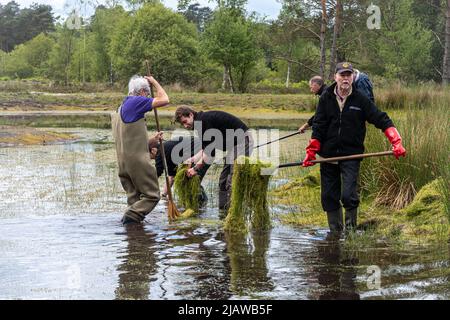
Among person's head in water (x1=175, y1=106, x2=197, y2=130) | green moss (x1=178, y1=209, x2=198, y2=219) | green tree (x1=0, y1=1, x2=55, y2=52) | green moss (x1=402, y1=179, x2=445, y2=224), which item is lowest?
green moss (x1=178, y1=209, x2=198, y2=219)

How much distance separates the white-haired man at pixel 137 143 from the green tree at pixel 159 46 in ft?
129

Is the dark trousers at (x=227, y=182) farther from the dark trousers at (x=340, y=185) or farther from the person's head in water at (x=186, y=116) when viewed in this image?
the dark trousers at (x=340, y=185)

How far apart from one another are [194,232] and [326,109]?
2.14m

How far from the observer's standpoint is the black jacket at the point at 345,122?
808cm

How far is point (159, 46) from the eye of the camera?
48.8 meters

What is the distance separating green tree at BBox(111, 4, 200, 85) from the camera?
49.0 m

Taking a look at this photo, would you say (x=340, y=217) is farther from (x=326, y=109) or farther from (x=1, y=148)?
(x=1, y=148)

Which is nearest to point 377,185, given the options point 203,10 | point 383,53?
point 383,53

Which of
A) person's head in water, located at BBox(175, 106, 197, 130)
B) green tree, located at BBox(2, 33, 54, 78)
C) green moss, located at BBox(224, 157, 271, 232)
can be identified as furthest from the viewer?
green tree, located at BBox(2, 33, 54, 78)

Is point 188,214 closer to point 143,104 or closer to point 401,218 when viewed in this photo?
point 143,104

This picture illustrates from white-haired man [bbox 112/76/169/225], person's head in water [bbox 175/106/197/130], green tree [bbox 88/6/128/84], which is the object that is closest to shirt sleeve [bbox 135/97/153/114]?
white-haired man [bbox 112/76/169/225]

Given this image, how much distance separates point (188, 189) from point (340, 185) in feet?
9.57

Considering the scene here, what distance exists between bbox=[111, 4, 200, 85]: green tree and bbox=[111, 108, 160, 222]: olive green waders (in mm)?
39341

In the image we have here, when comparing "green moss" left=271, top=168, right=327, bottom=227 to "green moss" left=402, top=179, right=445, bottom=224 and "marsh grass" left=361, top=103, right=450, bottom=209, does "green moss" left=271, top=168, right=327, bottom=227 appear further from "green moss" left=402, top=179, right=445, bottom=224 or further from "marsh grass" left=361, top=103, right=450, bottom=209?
"green moss" left=402, top=179, right=445, bottom=224
